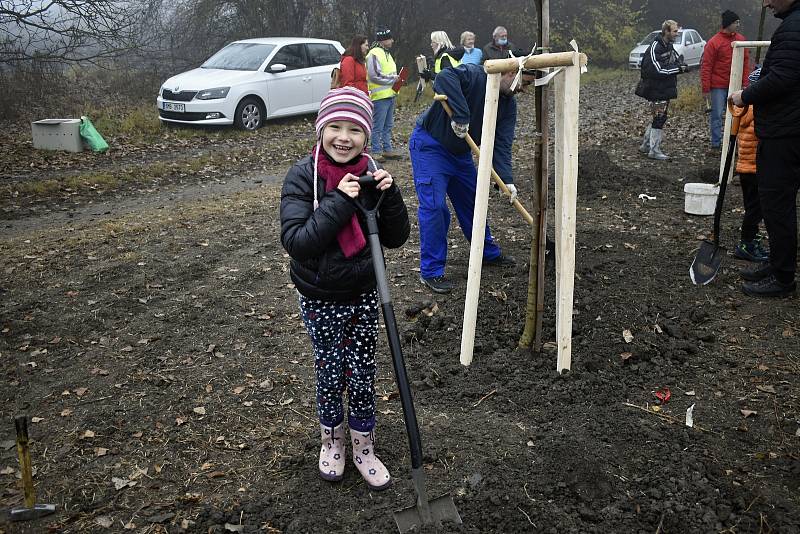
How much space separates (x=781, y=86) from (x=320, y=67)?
11.2m

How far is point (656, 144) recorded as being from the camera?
1030 centimetres

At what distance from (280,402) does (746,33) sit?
33.2m

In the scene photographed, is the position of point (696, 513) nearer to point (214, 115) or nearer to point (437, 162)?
point (437, 162)

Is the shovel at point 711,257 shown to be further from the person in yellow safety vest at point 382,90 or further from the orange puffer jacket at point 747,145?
the person in yellow safety vest at point 382,90

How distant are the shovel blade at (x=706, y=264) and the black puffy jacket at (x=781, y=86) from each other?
0.99 m

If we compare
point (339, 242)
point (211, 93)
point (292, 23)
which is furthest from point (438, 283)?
point (292, 23)

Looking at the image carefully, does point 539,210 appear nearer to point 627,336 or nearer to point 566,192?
point 566,192

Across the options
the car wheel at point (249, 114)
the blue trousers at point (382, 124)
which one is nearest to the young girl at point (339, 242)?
the blue trousers at point (382, 124)

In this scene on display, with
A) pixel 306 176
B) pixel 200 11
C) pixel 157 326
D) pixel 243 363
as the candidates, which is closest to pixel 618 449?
pixel 306 176

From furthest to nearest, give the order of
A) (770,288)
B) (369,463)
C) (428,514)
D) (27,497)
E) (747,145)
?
1. (747,145)
2. (770,288)
3. (369,463)
4. (27,497)
5. (428,514)

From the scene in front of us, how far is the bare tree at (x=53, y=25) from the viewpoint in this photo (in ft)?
35.0

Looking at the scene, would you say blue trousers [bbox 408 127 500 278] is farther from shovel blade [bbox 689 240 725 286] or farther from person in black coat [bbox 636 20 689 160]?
person in black coat [bbox 636 20 689 160]

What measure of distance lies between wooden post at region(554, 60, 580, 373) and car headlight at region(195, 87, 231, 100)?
33.7ft

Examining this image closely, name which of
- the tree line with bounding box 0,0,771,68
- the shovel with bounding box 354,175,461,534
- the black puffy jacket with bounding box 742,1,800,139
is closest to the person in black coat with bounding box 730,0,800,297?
the black puffy jacket with bounding box 742,1,800,139
